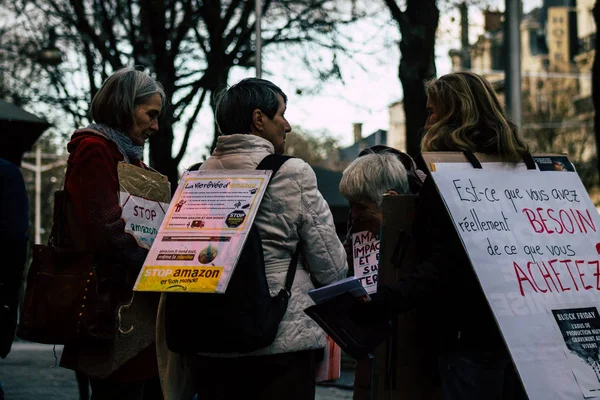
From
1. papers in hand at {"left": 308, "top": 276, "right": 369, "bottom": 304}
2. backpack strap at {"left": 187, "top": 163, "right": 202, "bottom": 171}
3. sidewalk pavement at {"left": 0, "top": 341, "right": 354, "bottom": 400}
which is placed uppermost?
backpack strap at {"left": 187, "top": 163, "right": 202, "bottom": 171}

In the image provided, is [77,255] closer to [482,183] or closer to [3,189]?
[3,189]

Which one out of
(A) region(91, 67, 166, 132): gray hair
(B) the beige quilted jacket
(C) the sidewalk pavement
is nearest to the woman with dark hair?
(B) the beige quilted jacket

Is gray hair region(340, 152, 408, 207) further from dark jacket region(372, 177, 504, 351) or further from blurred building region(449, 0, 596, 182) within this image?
blurred building region(449, 0, 596, 182)

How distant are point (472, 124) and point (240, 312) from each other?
1.08 metres

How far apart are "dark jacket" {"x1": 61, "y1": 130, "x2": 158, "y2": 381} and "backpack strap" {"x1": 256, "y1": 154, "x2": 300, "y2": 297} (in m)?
0.76

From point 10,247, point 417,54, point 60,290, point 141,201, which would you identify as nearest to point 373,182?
point 141,201

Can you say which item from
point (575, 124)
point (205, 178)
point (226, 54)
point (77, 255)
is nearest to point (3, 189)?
point (77, 255)

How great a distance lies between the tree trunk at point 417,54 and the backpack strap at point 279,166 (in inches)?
263

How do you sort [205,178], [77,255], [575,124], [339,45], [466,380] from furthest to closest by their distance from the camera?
[575,124], [339,45], [77,255], [205,178], [466,380]

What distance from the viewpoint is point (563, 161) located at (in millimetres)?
3988

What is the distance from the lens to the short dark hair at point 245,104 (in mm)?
3996

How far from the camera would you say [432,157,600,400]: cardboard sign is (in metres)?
A: 3.54

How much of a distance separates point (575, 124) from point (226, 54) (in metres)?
35.0

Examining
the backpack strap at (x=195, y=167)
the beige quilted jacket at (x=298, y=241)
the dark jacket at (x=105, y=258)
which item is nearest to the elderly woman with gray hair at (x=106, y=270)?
the dark jacket at (x=105, y=258)
